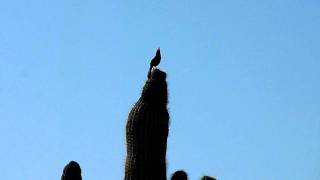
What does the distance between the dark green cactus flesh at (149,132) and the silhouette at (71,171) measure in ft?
5.17

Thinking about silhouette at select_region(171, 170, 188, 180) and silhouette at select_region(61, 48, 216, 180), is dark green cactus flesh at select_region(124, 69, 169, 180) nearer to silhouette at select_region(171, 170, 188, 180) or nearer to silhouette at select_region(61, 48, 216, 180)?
silhouette at select_region(61, 48, 216, 180)

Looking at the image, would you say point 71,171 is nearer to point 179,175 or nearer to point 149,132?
point 149,132

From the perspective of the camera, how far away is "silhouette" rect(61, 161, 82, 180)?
27.6 metres

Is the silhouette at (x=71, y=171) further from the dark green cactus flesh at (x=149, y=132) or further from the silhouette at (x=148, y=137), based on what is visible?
the dark green cactus flesh at (x=149, y=132)

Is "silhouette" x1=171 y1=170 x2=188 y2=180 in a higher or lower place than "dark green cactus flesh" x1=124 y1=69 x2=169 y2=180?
lower

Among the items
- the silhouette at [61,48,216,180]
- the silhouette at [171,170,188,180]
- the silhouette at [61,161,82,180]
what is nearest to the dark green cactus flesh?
the silhouette at [61,48,216,180]

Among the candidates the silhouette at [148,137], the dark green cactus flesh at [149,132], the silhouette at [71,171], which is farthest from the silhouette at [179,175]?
the silhouette at [71,171]

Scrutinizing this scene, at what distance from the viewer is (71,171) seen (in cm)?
2762

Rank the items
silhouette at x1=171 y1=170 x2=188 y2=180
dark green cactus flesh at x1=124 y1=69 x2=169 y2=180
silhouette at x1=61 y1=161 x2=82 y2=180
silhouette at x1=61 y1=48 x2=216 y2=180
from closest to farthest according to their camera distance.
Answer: silhouette at x1=61 y1=161 x2=82 y2=180 < silhouette at x1=171 y1=170 x2=188 y2=180 < silhouette at x1=61 y1=48 x2=216 y2=180 < dark green cactus flesh at x1=124 y1=69 x2=169 y2=180

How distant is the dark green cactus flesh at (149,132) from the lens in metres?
28.6

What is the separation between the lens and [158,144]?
1152 inches

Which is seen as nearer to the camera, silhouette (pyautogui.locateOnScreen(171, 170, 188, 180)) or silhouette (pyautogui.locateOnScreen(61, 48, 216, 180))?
silhouette (pyautogui.locateOnScreen(171, 170, 188, 180))

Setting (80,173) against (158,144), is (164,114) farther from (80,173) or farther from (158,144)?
(80,173)

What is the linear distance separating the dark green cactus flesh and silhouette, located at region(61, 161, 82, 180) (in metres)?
1.58
